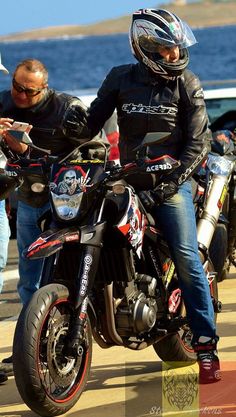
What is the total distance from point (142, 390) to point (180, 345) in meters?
0.43

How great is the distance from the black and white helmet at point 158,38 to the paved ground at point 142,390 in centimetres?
171

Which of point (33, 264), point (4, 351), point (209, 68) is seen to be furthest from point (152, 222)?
point (209, 68)

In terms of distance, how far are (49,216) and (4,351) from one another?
1.77m

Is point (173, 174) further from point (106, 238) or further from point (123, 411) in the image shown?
point (123, 411)

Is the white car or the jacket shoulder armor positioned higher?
the jacket shoulder armor

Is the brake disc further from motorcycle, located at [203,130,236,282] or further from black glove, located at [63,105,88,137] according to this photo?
motorcycle, located at [203,130,236,282]

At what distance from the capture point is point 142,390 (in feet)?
22.8

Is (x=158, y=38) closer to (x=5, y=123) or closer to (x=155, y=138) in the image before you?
(x=155, y=138)

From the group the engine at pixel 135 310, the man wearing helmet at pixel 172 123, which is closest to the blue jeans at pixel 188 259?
the man wearing helmet at pixel 172 123

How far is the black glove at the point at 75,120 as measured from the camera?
7016 millimetres

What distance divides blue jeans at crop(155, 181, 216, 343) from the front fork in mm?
568

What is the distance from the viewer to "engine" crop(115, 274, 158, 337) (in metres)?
6.56

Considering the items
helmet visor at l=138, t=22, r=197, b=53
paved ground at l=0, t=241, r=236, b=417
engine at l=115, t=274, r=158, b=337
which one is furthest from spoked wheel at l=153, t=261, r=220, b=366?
helmet visor at l=138, t=22, r=197, b=53

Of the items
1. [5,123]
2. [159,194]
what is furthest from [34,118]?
[159,194]
